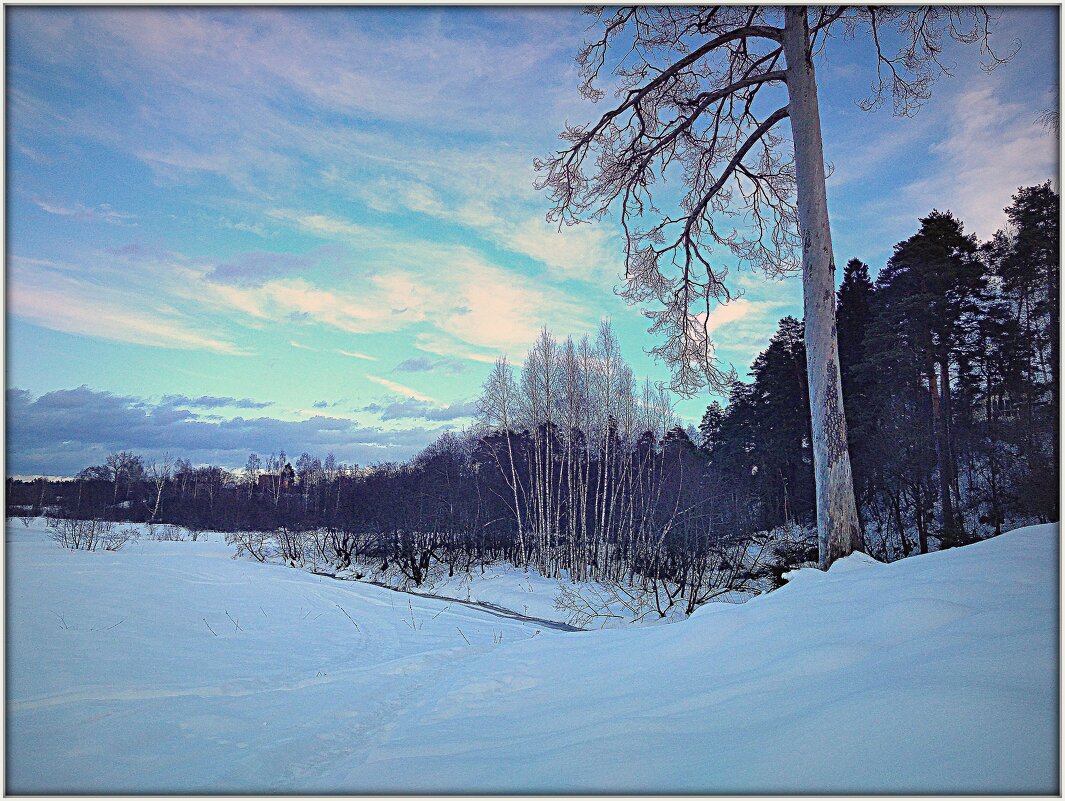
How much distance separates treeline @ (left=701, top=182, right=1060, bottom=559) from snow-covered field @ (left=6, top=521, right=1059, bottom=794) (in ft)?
14.5

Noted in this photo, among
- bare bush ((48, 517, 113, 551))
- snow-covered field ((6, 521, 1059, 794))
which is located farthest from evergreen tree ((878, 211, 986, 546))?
bare bush ((48, 517, 113, 551))

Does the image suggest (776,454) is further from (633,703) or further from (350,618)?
(633,703)

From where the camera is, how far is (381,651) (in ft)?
18.7

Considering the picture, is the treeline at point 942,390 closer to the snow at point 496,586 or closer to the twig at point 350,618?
the snow at point 496,586

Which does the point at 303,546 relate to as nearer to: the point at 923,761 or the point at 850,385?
the point at 850,385

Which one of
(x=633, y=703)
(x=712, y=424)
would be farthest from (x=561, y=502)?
(x=712, y=424)

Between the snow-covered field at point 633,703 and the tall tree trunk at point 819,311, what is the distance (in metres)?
0.68

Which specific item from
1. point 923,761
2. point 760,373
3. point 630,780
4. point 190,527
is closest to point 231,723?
point 630,780

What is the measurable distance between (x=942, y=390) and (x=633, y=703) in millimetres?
19245

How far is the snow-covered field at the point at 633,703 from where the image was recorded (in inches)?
57.1

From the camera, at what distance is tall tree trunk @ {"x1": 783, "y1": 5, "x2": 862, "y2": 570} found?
5.17m

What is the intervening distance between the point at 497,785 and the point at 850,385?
2542cm

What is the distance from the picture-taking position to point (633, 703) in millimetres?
2297

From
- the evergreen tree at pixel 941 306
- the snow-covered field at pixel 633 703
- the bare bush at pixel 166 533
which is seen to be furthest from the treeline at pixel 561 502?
the snow-covered field at pixel 633 703
